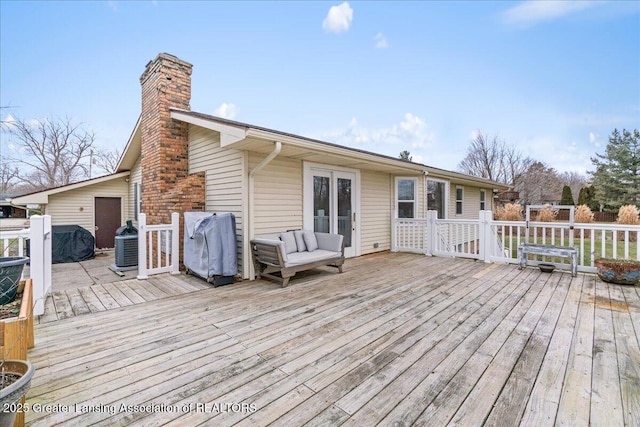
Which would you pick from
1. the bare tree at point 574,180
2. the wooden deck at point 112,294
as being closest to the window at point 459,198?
the wooden deck at point 112,294

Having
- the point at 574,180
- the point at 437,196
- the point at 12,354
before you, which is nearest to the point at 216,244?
the point at 12,354

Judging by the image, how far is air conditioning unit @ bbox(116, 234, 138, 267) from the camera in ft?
19.5

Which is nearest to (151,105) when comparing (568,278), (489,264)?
(489,264)

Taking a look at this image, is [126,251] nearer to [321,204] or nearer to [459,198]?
[321,204]

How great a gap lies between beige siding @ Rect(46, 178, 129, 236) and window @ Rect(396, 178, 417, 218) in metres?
10.2

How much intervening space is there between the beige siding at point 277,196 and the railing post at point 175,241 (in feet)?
5.04

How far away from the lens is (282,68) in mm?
11828

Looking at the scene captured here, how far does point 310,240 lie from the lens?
562 cm

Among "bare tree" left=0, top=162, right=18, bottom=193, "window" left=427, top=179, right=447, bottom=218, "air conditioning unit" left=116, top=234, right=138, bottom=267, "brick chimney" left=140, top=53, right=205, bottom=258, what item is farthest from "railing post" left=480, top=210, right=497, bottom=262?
"bare tree" left=0, top=162, right=18, bottom=193

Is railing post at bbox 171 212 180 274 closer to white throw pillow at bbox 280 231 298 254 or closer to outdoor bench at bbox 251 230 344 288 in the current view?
outdoor bench at bbox 251 230 344 288

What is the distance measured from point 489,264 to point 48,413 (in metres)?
6.99

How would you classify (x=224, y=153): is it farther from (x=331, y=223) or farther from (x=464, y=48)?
(x=464, y=48)

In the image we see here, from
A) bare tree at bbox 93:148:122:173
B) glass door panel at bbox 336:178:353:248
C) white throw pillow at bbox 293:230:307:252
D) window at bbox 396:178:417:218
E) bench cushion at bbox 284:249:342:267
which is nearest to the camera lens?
bench cushion at bbox 284:249:342:267

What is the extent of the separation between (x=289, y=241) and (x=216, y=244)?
137 cm
